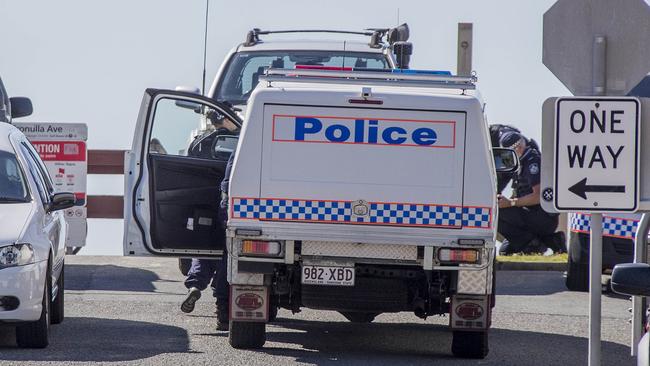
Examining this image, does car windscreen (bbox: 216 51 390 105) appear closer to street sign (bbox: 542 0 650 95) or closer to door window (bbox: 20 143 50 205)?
door window (bbox: 20 143 50 205)

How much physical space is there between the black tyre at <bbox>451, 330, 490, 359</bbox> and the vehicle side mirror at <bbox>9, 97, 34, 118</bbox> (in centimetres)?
900

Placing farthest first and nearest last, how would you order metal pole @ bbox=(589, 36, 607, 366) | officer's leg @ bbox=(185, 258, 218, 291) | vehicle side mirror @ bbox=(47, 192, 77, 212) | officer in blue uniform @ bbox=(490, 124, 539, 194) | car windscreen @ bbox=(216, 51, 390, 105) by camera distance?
officer in blue uniform @ bbox=(490, 124, 539, 194)
car windscreen @ bbox=(216, 51, 390, 105)
officer's leg @ bbox=(185, 258, 218, 291)
vehicle side mirror @ bbox=(47, 192, 77, 212)
metal pole @ bbox=(589, 36, 607, 366)

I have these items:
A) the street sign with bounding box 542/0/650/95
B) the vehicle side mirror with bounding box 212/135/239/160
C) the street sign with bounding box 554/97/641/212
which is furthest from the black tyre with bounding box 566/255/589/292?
the street sign with bounding box 554/97/641/212

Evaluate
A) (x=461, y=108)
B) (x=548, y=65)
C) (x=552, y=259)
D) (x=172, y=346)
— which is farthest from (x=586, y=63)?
(x=552, y=259)

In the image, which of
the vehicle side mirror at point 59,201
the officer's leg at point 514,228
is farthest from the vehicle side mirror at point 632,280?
the officer's leg at point 514,228

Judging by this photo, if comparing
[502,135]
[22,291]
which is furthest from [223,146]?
[502,135]

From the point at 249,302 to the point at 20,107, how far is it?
28.0 feet

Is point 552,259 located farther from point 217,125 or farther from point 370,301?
point 370,301

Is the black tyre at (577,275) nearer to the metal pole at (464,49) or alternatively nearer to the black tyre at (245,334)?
the metal pole at (464,49)

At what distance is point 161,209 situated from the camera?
1309 cm

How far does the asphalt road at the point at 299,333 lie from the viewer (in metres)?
11.6

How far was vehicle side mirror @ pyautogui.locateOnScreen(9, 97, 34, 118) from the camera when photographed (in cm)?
1950

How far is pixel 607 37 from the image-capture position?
987cm

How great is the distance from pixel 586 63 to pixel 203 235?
406 centimetres
